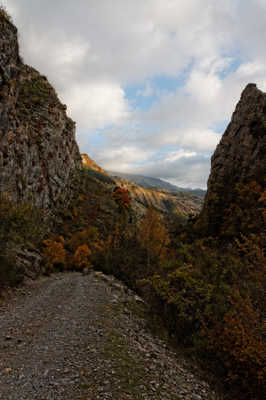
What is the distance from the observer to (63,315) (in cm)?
1179

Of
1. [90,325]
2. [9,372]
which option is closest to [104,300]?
[90,325]

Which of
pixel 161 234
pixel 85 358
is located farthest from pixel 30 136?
pixel 85 358

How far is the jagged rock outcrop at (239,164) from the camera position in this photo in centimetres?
3822

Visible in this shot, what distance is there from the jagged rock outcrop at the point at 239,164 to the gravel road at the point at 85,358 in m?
31.6

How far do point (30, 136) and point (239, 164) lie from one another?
41595 mm

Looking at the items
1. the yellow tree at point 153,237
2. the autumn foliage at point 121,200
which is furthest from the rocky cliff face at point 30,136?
the autumn foliage at point 121,200

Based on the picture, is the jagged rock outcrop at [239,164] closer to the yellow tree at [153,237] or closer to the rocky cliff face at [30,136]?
the yellow tree at [153,237]

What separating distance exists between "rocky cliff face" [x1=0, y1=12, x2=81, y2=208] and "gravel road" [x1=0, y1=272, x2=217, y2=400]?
60.9 ft

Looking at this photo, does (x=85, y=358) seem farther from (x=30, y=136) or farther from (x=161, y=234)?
(x=30, y=136)

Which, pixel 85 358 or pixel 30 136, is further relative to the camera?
pixel 30 136

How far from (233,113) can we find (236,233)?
3266 centimetres

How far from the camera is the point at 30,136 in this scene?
1483 inches

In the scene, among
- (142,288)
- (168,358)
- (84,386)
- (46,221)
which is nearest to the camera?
(84,386)

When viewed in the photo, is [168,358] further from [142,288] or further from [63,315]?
[142,288]
